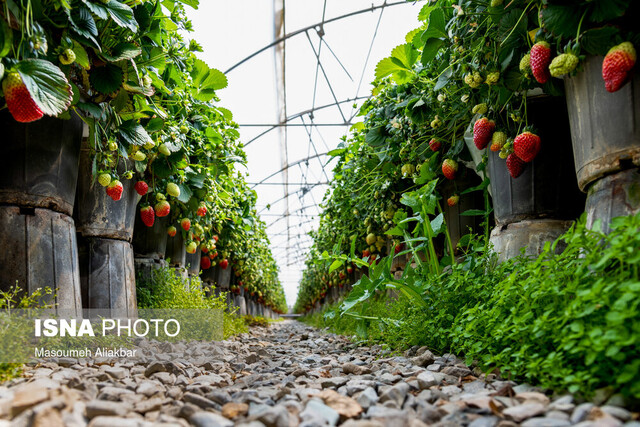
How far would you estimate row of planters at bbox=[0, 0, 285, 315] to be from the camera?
1.73 metres

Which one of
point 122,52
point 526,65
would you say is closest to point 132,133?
point 122,52

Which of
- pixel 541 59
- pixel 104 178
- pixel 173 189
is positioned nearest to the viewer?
pixel 541 59

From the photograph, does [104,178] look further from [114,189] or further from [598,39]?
[598,39]

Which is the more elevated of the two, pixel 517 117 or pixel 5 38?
pixel 5 38

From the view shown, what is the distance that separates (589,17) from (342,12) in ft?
22.3

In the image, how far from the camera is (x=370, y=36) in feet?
27.5

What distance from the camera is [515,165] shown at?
7.61 feet

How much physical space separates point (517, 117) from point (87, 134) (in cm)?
246

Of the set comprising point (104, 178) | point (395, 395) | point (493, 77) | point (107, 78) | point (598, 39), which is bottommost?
point (395, 395)

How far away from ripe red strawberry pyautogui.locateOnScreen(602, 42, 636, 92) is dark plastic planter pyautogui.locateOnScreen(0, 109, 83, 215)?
257 cm

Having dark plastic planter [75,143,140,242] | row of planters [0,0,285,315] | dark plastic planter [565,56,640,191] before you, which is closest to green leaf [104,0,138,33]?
row of planters [0,0,285,315]

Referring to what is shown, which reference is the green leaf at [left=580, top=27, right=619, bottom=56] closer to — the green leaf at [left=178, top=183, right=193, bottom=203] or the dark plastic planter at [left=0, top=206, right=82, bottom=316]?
the dark plastic planter at [left=0, top=206, right=82, bottom=316]

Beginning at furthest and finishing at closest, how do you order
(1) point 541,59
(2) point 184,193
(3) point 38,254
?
(2) point 184,193 < (3) point 38,254 < (1) point 541,59

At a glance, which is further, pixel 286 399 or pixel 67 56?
pixel 67 56
